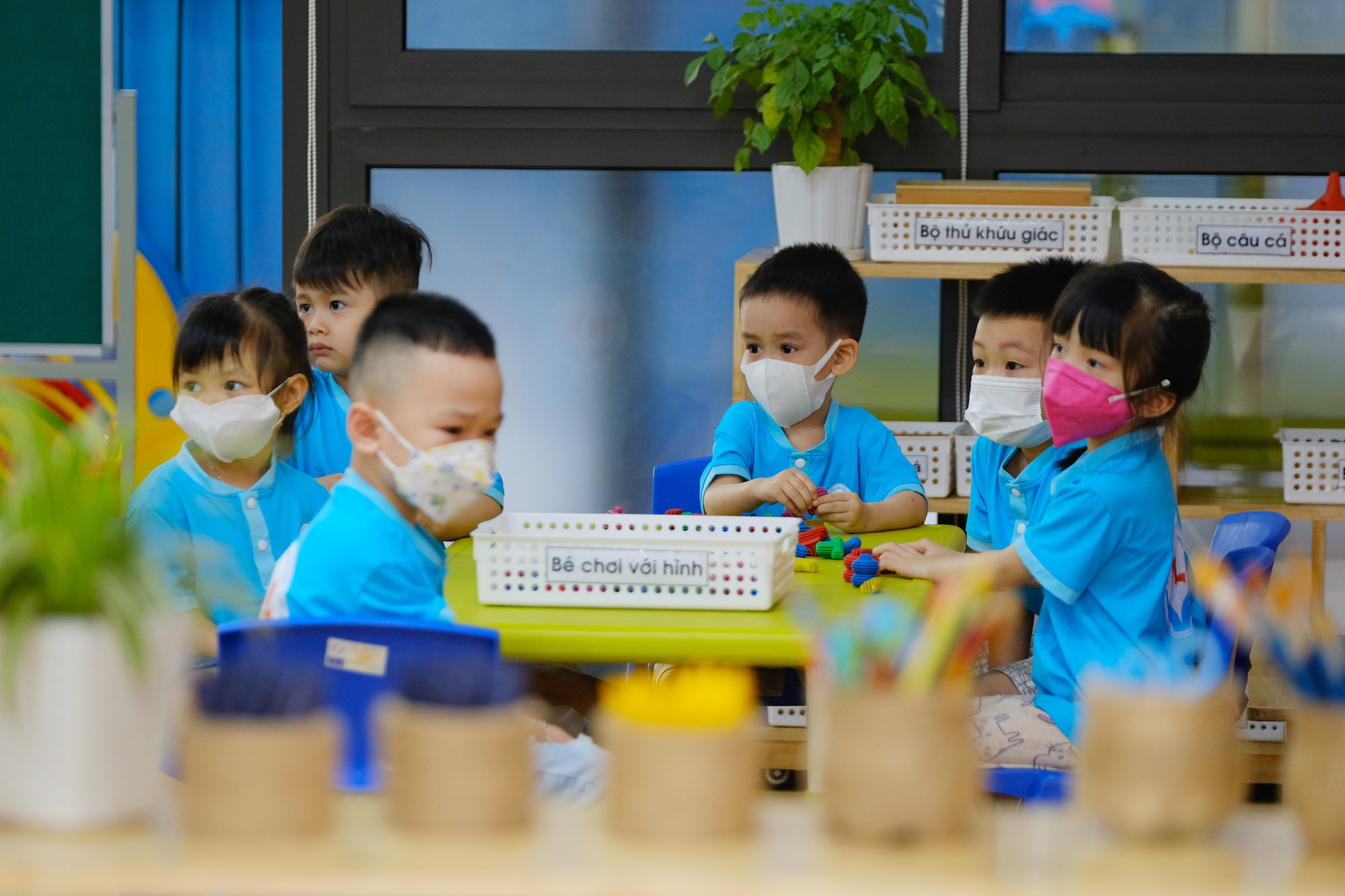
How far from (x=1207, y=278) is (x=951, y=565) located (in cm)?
123

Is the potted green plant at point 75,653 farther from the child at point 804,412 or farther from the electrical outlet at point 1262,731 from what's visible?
the electrical outlet at point 1262,731

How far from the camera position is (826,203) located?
9.62ft

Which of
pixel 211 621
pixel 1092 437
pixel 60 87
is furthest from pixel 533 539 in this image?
pixel 60 87

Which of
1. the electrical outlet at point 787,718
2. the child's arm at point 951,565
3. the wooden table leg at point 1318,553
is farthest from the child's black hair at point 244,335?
the wooden table leg at point 1318,553

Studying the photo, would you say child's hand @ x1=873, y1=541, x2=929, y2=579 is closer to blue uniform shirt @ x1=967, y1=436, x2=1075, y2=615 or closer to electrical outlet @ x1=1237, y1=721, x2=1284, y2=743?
blue uniform shirt @ x1=967, y1=436, x2=1075, y2=615

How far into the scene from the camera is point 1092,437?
203cm

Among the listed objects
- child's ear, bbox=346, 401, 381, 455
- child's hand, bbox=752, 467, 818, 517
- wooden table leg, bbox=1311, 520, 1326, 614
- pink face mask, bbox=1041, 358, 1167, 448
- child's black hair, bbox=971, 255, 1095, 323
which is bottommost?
wooden table leg, bbox=1311, 520, 1326, 614

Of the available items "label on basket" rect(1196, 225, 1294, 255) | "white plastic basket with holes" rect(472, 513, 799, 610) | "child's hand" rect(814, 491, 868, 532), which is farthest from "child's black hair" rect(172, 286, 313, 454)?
"label on basket" rect(1196, 225, 1294, 255)

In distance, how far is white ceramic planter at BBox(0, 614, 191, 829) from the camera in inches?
32.9

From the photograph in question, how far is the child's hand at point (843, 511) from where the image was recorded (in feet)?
7.53

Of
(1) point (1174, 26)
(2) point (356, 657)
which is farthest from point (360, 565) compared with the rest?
(1) point (1174, 26)

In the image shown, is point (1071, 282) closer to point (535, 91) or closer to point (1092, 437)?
point (1092, 437)

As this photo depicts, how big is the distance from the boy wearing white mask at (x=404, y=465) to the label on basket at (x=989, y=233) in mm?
1475

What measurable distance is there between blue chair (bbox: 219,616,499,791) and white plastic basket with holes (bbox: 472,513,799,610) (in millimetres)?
412
